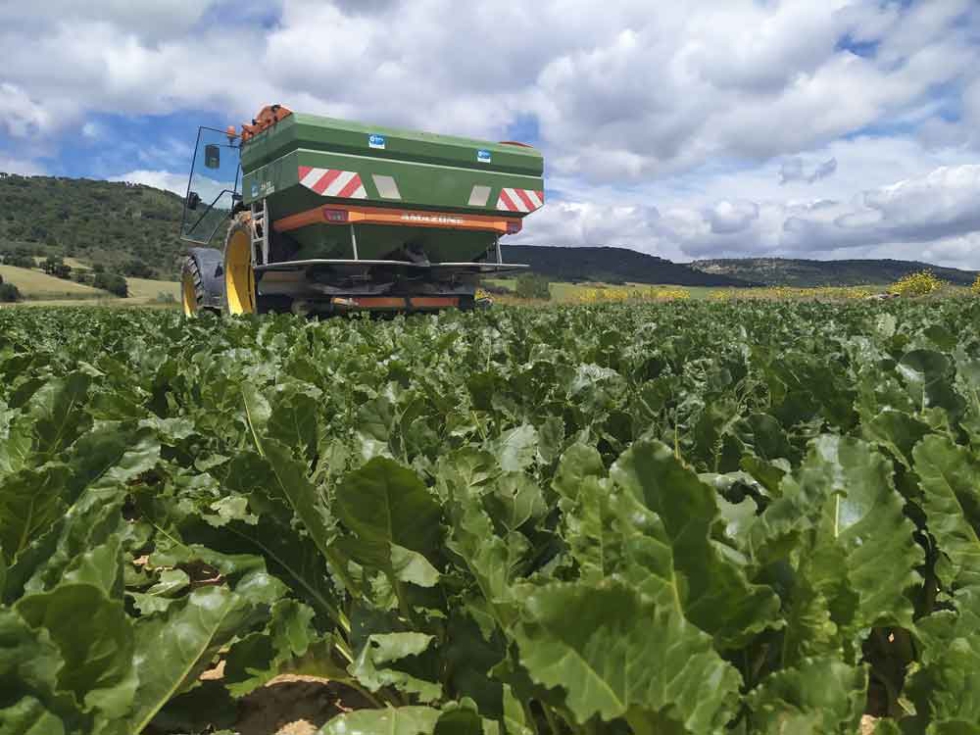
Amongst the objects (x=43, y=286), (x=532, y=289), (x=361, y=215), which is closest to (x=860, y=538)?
(x=361, y=215)

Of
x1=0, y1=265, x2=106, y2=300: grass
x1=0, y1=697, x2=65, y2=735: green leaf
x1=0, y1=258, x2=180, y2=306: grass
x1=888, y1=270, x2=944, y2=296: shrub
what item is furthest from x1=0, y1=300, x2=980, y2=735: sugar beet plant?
x1=0, y1=265, x2=106, y2=300: grass

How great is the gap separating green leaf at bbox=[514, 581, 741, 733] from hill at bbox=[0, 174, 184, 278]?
7607 centimetres

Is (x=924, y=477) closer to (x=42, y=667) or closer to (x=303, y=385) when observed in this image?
(x=42, y=667)

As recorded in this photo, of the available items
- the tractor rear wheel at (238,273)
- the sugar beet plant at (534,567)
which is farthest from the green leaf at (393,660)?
the tractor rear wheel at (238,273)

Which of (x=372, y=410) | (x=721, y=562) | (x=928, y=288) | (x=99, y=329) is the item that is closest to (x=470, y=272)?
(x=99, y=329)

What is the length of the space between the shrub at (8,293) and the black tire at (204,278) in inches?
1423

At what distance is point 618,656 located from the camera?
0.74m

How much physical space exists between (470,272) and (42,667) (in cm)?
1191

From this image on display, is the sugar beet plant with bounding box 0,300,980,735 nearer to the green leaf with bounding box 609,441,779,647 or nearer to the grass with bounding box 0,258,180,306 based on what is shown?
the green leaf with bounding box 609,441,779,647

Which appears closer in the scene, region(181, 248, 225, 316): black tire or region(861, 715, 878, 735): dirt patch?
region(861, 715, 878, 735): dirt patch

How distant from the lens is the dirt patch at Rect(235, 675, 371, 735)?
1.45m

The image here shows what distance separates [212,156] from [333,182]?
12.6 feet

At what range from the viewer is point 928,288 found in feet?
101

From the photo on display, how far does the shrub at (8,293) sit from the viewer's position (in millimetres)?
43375
